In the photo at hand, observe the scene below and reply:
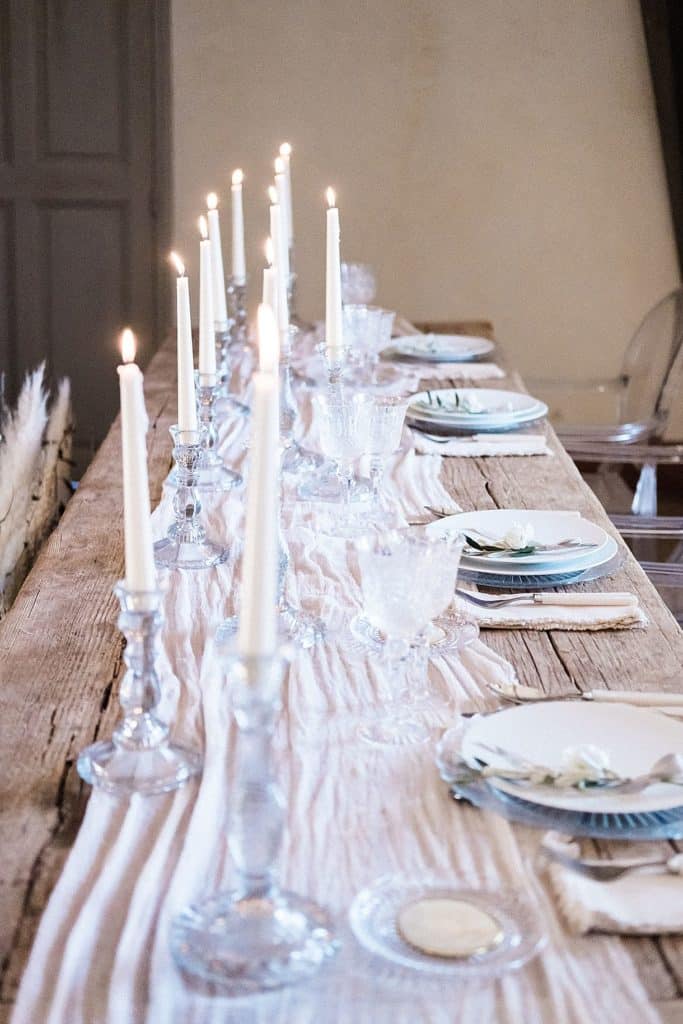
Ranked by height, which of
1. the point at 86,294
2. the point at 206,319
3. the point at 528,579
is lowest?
the point at 528,579

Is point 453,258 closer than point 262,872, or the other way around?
point 262,872

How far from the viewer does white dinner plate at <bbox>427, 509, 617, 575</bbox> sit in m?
1.67

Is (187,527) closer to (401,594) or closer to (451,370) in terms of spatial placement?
(401,594)

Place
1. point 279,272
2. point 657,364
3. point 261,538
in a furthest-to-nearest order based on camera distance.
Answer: point 657,364, point 279,272, point 261,538

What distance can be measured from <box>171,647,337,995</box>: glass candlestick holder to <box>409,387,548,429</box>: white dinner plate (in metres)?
1.69

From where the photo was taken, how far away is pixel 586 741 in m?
1.18

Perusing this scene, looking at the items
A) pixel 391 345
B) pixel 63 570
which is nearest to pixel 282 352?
pixel 63 570

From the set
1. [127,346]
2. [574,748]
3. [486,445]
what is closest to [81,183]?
[486,445]

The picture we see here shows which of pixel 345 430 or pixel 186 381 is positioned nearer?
pixel 186 381

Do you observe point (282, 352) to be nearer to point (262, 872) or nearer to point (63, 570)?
point (63, 570)

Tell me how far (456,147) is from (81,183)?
1346mm

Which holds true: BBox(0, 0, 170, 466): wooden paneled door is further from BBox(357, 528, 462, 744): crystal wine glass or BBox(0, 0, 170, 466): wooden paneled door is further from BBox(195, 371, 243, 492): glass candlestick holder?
BBox(357, 528, 462, 744): crystal wine glass

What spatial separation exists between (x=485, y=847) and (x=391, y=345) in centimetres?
244

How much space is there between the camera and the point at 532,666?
55.1 inches
